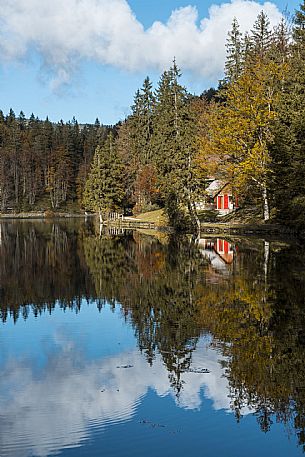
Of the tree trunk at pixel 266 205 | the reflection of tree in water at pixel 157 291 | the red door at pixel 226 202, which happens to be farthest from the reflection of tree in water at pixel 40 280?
the red door at pixel 226 202

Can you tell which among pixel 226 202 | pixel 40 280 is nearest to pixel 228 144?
pixel 226 202

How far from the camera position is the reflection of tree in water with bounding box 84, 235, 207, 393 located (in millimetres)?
12453

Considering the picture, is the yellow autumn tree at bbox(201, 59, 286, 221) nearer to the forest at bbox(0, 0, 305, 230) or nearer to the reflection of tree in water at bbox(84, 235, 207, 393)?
the forest at bbox(0, 0, 305, 230)

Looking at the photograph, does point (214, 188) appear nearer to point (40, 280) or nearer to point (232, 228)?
point (232, 228)

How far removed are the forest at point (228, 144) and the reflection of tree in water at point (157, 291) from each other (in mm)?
8852

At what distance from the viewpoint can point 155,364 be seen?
11203 millimetres

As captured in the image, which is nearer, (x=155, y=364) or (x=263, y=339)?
(x=155, y=364)

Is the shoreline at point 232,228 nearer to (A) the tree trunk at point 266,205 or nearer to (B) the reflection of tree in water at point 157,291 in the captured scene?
(A) the tree trunk at point 266,205

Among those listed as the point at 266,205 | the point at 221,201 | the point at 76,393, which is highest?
the point at 221,201

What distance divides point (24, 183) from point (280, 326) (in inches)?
4312

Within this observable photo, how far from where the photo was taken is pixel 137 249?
35.2m

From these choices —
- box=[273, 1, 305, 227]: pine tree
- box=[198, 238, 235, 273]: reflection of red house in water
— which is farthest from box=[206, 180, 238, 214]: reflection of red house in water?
box=[273, 1, 305, 227]: pine tree

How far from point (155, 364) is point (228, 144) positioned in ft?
111

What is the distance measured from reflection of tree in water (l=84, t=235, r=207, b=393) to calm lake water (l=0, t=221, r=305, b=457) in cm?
6
